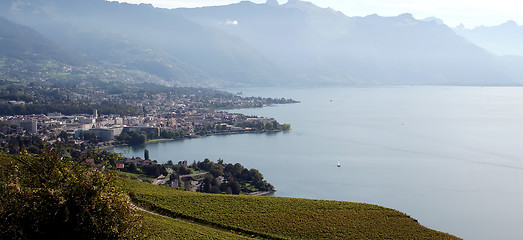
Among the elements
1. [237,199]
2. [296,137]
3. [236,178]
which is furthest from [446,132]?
[237,199]

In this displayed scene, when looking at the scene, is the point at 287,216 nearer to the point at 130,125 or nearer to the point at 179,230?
the point at 179,230

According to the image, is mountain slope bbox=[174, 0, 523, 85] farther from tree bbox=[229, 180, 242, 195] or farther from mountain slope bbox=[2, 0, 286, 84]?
tree bbox=[229, 180, 242, 195]

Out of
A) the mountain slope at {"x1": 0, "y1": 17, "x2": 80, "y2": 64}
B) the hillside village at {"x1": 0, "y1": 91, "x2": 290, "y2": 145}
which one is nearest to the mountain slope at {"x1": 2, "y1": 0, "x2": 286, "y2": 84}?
the mountain slope at {"x1": 0, "y1": 17, "x2": 80, "y2": 64}

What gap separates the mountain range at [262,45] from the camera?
4269 inches

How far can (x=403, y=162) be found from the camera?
25.6 metres

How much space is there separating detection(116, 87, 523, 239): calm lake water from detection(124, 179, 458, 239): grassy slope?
21.0ft

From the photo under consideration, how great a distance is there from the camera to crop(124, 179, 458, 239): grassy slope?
8.57 meters

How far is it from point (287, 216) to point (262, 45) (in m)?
140

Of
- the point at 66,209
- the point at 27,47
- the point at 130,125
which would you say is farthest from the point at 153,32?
the point at 66,209

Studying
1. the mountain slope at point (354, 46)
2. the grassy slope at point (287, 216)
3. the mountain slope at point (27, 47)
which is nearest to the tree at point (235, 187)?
the grassy slope at point (287, 216)

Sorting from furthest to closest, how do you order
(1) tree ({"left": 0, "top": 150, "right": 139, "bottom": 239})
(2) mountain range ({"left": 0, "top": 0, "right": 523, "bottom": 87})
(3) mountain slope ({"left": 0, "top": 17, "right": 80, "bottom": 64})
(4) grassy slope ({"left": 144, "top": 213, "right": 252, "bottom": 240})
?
(2) mountain range ({"left": 0, "top": 0, "right": 523, "bottom": 87})
(3) mountain slope ({"left": 0, "top": 17, "right": 80, "bottom": 64})
(4) grassy slope ({"left": 144, "top": 213, "right": 252, "bottom": 240})
(1) tree ({"left": 0, "top": 150, "right": 139, "bottom": 239})

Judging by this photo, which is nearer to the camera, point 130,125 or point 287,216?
point 287,216

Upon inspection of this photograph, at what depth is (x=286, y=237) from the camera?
834cm

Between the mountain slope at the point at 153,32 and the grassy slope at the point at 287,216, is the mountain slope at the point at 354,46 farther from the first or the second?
the grassy slope at the point at 287,216
